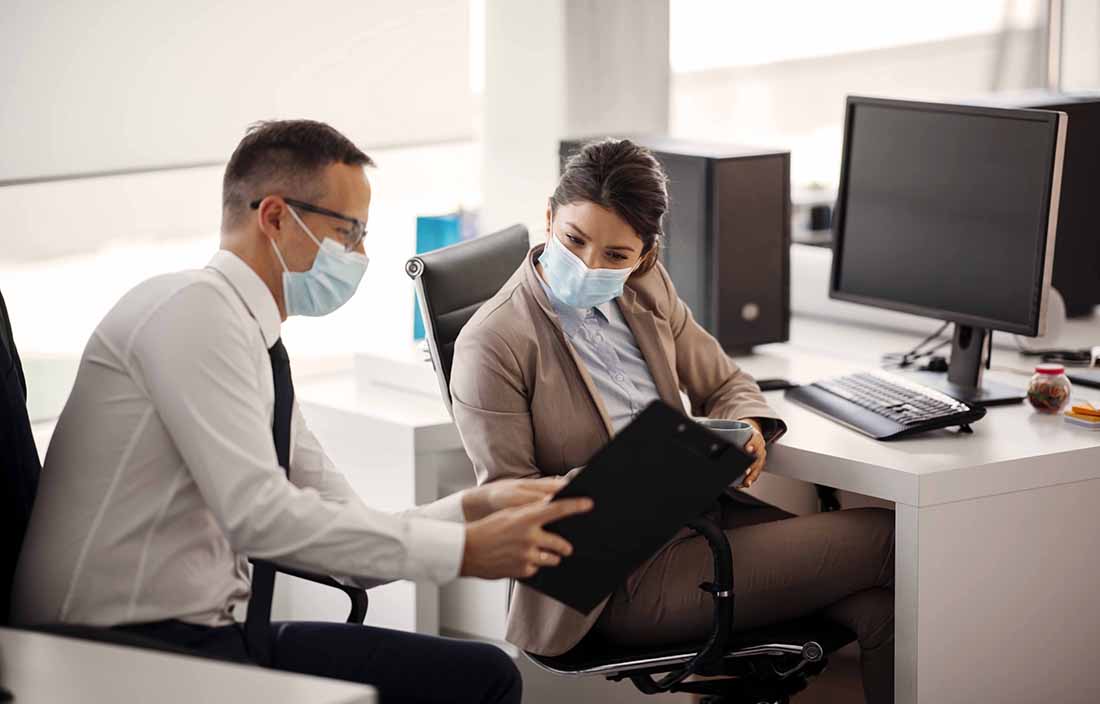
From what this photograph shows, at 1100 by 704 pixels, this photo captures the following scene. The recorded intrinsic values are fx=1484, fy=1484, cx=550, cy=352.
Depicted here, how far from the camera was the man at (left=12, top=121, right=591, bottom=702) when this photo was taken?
1845mm

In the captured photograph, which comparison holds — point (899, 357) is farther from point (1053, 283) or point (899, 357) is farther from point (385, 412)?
point (385, 412)

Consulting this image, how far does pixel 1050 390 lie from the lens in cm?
280

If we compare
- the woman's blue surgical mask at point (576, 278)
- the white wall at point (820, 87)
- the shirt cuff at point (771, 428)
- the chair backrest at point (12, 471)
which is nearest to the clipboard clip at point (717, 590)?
the shirt cuff at point (771, 428)

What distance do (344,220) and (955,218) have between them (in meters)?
1.43

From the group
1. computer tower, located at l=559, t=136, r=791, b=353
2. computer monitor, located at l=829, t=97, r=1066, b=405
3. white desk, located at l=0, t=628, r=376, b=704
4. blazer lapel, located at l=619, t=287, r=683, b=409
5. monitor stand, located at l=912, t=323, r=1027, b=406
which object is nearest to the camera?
white desk, located at l=0, t=628, r=376, b=704

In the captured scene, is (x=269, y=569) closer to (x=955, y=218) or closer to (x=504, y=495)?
(x=504, y=495)

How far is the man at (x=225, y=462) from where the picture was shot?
1.84 m

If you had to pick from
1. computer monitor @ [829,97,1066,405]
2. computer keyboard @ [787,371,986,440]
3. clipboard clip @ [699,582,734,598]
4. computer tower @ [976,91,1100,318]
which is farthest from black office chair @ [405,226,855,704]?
computer tower @ [976,91,1100,318]

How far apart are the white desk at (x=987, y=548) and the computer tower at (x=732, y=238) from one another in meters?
0.64

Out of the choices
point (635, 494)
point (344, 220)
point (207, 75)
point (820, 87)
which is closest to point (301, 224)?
point (344, 220)

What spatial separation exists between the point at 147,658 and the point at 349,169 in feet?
2.34

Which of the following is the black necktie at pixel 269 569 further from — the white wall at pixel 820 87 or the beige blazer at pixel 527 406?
the white wall at pixel 820 87

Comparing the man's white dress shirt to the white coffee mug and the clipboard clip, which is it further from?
the white coffee mug

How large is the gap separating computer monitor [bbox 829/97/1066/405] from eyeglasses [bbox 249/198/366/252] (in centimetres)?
137
